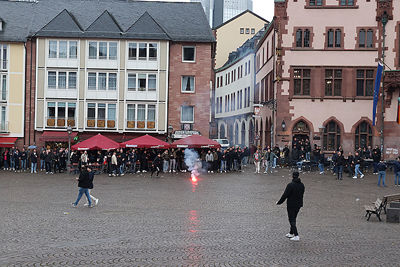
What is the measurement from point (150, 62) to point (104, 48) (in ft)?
13.8

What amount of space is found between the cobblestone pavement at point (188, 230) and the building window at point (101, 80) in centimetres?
2305

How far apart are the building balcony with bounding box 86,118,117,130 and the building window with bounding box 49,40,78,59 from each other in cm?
580

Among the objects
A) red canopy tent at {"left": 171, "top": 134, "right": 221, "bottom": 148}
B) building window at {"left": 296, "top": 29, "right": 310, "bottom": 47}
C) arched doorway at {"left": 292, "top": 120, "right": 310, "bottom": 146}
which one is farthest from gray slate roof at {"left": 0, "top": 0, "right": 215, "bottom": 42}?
red canopy tent at {"left": 171, "top": 134, "right": 221, "bottom": 148}

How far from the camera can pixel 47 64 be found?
4703 centimetres

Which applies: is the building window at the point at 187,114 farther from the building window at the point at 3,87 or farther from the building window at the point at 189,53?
the building window at the point at 3,87

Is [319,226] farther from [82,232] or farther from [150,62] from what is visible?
[150,62]

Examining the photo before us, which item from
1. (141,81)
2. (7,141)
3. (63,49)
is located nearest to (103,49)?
(63,49)

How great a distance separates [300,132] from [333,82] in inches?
189

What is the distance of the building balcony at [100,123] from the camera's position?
154 ft

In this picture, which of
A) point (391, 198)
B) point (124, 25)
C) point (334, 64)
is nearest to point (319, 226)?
point (391, 198)

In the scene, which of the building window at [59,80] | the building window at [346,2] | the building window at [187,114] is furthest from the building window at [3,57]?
the building window at [346,2]

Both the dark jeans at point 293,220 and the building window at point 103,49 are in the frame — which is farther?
the building window at point 103,49

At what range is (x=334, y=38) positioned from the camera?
43.8 metres

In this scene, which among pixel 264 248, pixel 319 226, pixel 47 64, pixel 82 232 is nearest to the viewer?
pixel 264 248
